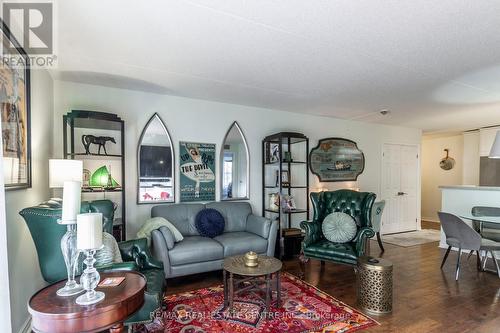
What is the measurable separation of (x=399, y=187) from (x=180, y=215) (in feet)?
16.5

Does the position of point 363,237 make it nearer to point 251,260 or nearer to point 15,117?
point 251,260

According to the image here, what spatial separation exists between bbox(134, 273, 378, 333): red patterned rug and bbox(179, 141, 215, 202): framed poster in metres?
1.45

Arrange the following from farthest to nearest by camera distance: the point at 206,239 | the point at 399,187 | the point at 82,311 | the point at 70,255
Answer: the point at 399,187, the point at 206,239, the point at 70,255, the point at 82,311

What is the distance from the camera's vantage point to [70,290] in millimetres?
1512

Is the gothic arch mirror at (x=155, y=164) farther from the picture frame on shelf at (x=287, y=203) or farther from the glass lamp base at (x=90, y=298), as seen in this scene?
the glass lamp base at (x=90, y=298)

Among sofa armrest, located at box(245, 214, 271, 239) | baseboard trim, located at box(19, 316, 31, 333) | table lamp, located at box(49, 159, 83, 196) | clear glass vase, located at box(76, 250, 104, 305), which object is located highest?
Result: table lamp, located at box(49, 159, 83, 196)

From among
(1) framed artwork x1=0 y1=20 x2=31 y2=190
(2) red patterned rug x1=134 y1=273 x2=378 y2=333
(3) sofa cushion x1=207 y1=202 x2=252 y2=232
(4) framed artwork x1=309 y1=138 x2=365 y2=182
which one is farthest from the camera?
(4) framed artwork x1=309 y1=138 x2=365 y2=182

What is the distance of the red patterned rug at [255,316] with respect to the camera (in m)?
2.25

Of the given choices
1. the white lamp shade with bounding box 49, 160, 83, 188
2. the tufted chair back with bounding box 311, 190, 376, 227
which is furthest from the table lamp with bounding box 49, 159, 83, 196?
the tufted chair back with bounding box 311, 190, 376, 227

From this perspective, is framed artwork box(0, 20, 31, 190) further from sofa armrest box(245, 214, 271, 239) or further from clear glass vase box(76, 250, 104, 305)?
sofa armrest box(245, 214, 271, 239)

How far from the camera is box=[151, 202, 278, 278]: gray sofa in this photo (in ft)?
9.98

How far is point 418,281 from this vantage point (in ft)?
10.7

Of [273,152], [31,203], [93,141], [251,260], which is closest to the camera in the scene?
[31,203]

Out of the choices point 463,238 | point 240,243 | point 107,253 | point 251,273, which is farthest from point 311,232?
point 107,253
